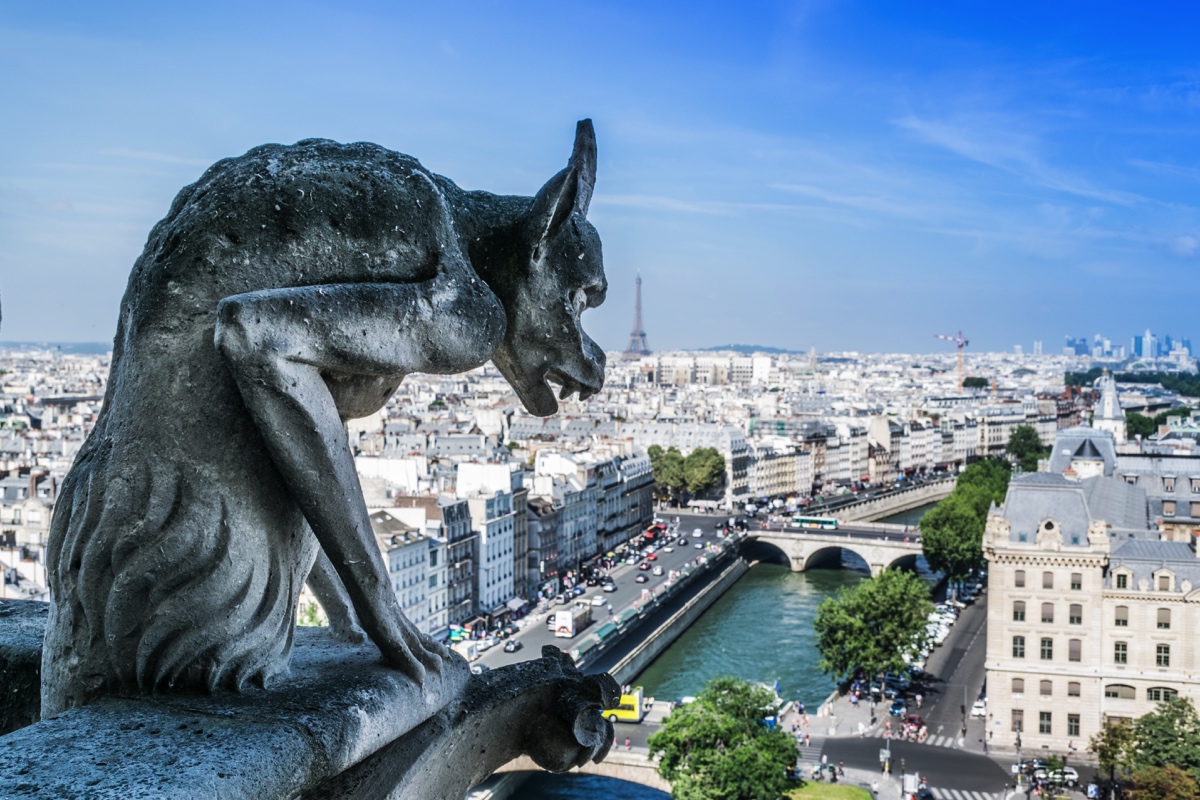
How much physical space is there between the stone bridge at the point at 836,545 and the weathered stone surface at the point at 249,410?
44966 millimetres

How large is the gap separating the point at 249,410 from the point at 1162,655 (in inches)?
1060

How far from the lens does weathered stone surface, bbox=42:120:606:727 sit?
2.28m

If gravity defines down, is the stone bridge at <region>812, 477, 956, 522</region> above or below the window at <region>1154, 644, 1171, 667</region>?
below

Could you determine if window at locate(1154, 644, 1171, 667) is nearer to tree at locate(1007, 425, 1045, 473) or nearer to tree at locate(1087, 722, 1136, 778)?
tree at locate(1087, 722, 1136, 778)

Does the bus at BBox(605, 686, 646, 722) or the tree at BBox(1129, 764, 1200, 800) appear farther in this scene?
the bus at BBox(605, 686, 646, 722)

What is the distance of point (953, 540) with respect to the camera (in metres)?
42.7

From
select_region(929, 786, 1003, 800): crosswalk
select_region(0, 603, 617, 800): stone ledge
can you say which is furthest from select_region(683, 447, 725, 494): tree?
select_region(0, 603, 617, 800): stone ledge

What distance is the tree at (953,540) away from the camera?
42.7 meters

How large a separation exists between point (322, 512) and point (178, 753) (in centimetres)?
51

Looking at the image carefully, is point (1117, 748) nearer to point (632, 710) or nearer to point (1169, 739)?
point (1169, 739)

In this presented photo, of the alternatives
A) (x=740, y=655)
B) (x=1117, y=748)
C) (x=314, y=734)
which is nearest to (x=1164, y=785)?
(x=1117, y=748)

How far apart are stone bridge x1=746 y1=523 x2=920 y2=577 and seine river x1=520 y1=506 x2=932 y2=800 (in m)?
1.50

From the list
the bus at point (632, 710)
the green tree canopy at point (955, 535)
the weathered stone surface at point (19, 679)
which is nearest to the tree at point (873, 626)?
the bus at point (632, 710)

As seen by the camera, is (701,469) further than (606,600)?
Yes
